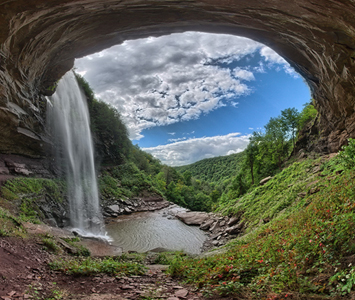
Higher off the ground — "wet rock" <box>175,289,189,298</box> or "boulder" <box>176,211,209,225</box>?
"wet rock" <box>175,289,189,298</box>

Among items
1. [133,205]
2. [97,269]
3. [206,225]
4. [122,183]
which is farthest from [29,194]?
[122,183]

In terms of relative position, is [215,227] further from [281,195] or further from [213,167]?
[213,167]

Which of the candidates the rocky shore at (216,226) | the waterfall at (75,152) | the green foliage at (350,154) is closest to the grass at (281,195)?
the rocky shore at (216,226)

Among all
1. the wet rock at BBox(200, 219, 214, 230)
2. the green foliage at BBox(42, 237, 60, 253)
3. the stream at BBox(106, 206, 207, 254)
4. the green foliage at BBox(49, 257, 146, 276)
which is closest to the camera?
the green foliage at BBox(49, 257, 146, 276)

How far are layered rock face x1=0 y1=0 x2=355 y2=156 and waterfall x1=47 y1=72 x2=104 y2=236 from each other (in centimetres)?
708

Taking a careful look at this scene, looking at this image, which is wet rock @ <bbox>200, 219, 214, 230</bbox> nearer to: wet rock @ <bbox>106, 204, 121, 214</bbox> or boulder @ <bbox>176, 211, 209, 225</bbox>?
Result: boulder @ <bbox>176, 211, 209, 225</bbox>

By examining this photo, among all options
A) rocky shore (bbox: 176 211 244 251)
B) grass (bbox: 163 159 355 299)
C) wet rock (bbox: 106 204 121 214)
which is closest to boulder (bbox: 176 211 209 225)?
rocky shore (bbox: 176 211 244 251)

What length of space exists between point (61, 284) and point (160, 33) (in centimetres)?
1329

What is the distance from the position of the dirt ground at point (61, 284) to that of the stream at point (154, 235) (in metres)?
8.62

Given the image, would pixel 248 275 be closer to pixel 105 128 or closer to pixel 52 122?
pixel 52 122

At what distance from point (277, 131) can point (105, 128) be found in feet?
98.7

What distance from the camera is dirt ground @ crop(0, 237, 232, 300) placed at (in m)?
4.55

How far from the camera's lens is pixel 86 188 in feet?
87.9

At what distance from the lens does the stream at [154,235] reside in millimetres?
15305
